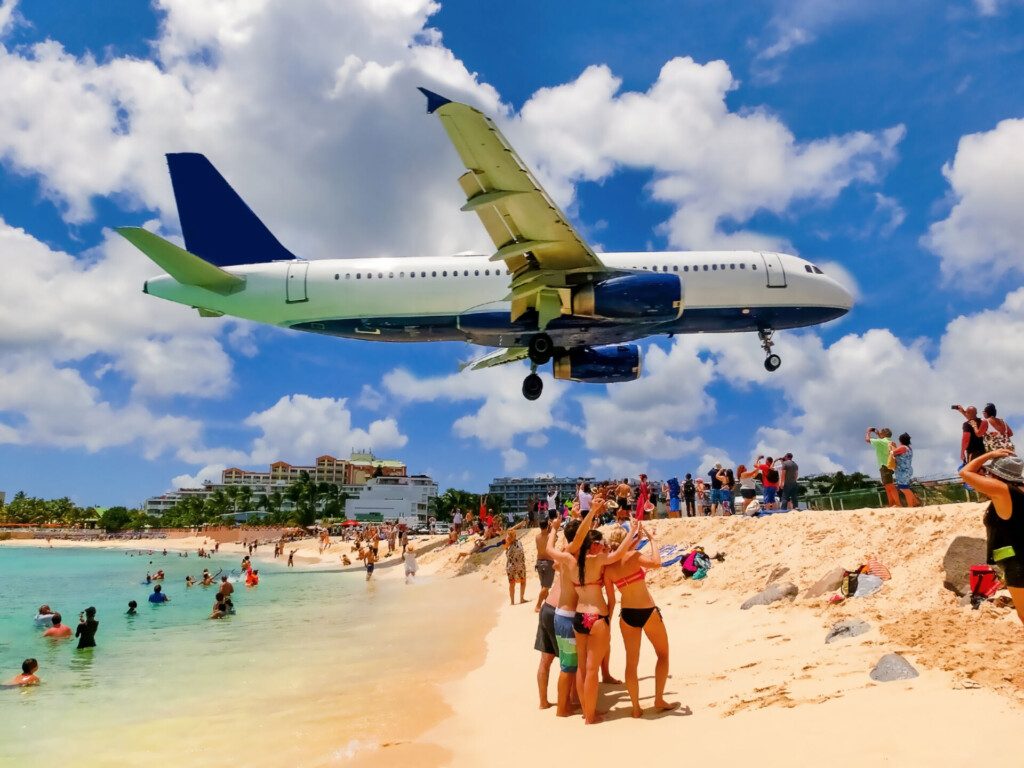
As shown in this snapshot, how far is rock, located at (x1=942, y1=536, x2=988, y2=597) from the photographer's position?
7797 mm

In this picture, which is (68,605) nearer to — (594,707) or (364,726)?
(364,726)

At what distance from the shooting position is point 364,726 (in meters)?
7.22

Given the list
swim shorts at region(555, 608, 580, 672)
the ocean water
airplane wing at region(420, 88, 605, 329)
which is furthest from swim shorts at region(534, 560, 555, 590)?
airplane wing at region(420, 88, 605, 329)

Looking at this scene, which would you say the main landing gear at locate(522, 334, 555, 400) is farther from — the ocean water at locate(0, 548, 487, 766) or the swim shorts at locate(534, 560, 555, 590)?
the swim shorts at locate(534, 560, 555, 590)

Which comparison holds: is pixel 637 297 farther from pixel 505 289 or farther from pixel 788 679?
pixel 788 679

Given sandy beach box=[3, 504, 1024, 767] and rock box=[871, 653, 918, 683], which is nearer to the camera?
sandy beach box=[3, 504, 1024, 767]

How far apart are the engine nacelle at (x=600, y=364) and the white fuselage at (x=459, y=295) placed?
2.83 ft

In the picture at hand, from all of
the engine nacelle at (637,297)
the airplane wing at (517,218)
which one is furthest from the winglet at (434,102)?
the engine nacelle at (637,297)

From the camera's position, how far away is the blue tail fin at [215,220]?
82.7 feet

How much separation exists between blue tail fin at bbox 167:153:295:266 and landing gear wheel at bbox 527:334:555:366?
10363mm

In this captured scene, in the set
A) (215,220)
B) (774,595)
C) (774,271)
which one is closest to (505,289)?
(774,271)

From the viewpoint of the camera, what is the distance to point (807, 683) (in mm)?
5777

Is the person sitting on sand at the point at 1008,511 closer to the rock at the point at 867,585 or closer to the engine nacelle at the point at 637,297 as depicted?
the rock at the point at 867,585

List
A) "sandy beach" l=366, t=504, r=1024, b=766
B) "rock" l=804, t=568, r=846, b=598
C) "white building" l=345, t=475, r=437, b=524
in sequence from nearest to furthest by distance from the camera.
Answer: "sandy beach" l=366, t=504, r=1024, b=766, "rock" l=804, t=568, r=846, b=598, "white building" l=345, t=475, r=437, b=524
